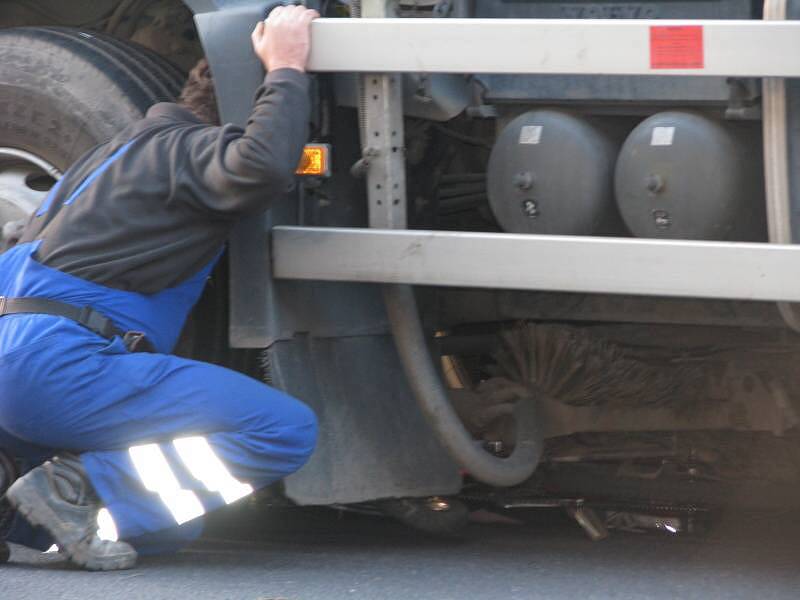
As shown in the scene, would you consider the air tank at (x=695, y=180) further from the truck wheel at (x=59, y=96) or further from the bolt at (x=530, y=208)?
the truck wheel at (x=59, y=96)

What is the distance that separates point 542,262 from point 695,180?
1.11 ft

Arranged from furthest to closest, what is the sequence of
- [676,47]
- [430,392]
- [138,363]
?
1. [430,392]
2. [138,363]
3. [676,47]

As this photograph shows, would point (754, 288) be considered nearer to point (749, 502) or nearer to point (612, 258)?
point (612, 258)

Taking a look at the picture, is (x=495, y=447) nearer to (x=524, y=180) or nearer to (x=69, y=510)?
(x=524, y=180)

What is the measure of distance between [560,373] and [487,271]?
59cm

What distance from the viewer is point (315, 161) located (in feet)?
10.6

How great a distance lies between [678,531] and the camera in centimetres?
371

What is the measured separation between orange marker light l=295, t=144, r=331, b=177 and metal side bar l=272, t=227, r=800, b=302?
5.2 inches

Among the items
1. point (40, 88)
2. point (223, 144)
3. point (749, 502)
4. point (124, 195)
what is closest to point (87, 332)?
point (124, 195)

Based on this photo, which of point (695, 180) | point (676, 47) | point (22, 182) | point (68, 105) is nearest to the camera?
point (676, 47)

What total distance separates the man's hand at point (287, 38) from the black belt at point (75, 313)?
641 mm

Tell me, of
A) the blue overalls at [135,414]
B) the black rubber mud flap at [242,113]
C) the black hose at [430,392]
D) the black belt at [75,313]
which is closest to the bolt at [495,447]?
the black hose at [430,392]

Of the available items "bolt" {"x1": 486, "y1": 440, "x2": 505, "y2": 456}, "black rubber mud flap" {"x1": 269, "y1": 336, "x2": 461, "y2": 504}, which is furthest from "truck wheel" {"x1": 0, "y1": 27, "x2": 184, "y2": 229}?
"bolt" {"x1": 486, "y1": 440, "x2": 505, "y2": 456}

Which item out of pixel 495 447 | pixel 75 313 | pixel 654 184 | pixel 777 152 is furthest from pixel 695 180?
pixel 75 313
